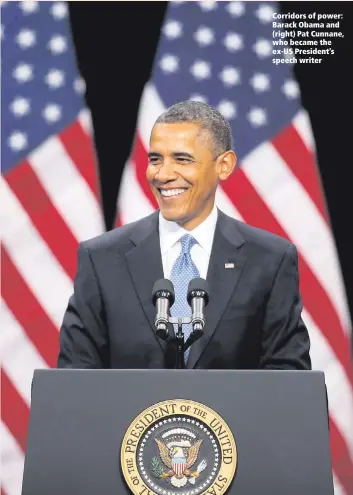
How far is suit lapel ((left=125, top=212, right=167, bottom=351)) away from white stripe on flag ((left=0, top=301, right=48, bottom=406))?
3.93 feet

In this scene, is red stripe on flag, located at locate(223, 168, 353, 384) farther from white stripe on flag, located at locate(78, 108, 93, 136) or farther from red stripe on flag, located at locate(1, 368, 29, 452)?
red stripe on flag, located at locate(1, 368, 29, 452)

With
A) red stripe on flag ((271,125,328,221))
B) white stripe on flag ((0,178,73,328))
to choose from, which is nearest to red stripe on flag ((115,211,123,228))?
white stripe on flag ((0,178,73,328))

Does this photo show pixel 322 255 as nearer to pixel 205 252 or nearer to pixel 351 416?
pixel 351 416

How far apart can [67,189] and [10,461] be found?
116 centimetres

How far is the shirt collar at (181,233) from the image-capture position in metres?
2.66

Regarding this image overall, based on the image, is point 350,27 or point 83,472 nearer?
point 83,472

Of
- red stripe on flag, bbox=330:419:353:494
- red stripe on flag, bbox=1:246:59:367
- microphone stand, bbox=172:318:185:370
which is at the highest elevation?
red stripe on flag, bbox=1:246:59:367

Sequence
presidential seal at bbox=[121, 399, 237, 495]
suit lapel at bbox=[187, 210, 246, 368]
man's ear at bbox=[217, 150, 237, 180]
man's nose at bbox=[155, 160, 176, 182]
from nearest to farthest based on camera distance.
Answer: presidential seal at bbox=[121, 399, 237, 495] → suit lapel at bbox=[187, 210, 246, 368] → man's nose at bbox=[155, 160, 176, 182] → man's ear at bbox=[217, 150, 237, 180]

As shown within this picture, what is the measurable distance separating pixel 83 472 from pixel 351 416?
6.57 feet

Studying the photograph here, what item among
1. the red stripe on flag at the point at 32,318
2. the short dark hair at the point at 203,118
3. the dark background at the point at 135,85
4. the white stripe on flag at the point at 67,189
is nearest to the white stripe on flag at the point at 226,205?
the dark background at the point at 135,85

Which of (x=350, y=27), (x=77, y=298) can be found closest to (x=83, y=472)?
(x=77, y=298)

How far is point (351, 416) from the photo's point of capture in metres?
3.64

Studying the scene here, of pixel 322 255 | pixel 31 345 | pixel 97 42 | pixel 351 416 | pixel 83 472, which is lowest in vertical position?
pixel 83 472

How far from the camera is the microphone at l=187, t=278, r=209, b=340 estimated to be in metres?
1.97
